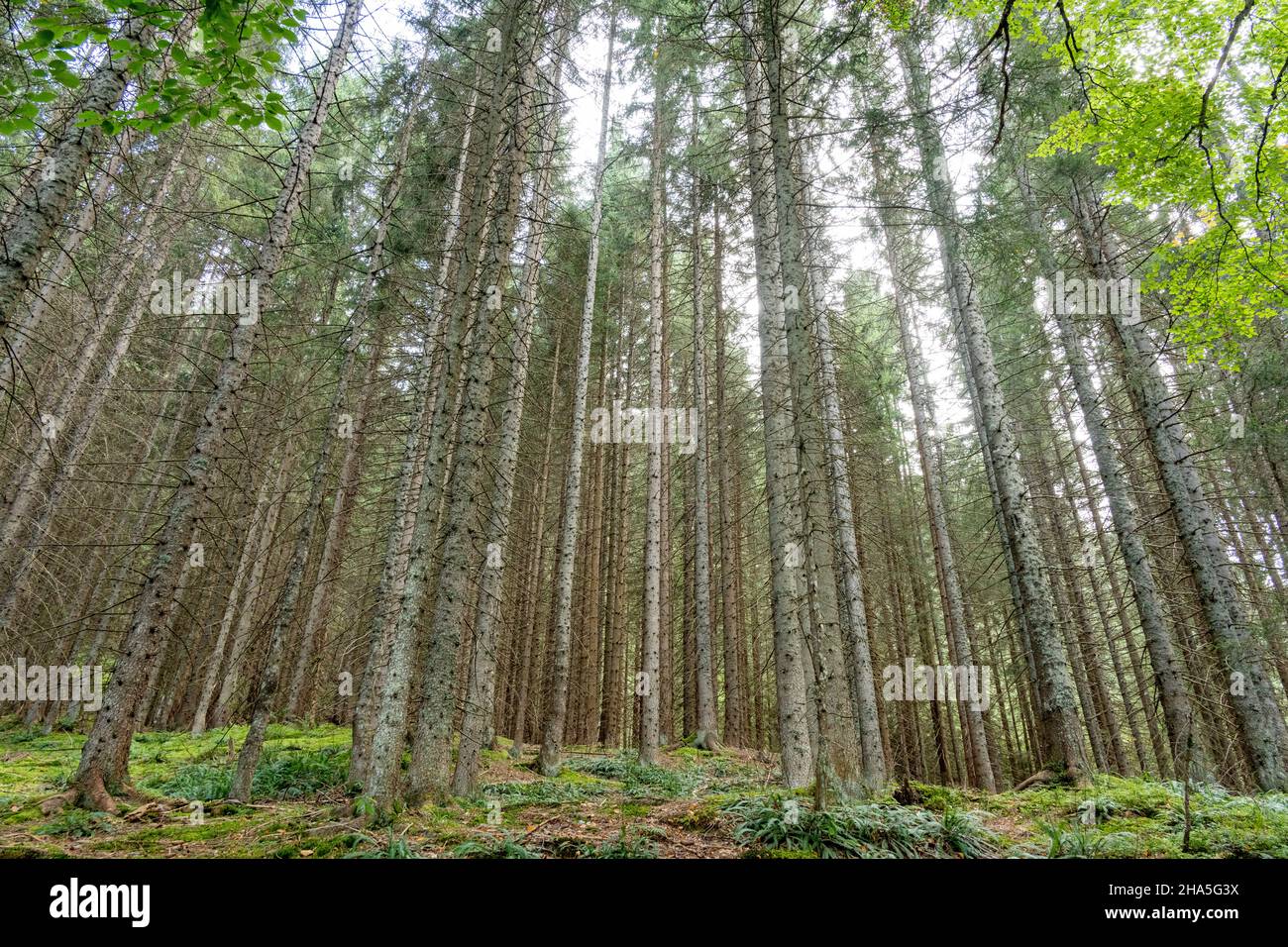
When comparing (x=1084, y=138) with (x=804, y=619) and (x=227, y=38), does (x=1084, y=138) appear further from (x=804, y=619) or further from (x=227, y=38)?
(x=227, y=38)

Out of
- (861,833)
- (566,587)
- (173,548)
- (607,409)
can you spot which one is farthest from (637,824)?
(607,409)

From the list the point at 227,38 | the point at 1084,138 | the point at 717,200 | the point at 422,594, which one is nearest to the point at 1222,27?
the point at 1084,138

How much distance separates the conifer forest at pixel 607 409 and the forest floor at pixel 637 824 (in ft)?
0.21

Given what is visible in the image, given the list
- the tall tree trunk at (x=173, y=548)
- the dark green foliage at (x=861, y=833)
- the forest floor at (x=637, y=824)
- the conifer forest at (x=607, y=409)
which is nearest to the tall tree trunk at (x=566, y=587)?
the conifer forest at (x=607, y=409)

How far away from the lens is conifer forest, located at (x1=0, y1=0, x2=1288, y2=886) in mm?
4793

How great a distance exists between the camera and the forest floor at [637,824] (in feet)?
14.1

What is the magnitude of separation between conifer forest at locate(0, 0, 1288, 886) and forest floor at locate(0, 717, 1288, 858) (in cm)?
6

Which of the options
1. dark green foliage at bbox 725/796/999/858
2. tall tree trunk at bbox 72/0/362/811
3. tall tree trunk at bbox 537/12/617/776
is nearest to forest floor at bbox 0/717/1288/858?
dark green foliage at bbox 725/796/999/858

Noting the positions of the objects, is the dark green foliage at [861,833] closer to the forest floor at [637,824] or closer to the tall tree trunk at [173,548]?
the forest floor at [637,824]

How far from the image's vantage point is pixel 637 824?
4973 millimetres

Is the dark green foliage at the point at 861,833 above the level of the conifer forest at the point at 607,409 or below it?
below

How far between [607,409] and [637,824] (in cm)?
1424

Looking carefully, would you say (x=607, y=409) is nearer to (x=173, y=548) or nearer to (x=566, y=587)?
(x=566, y=587)
